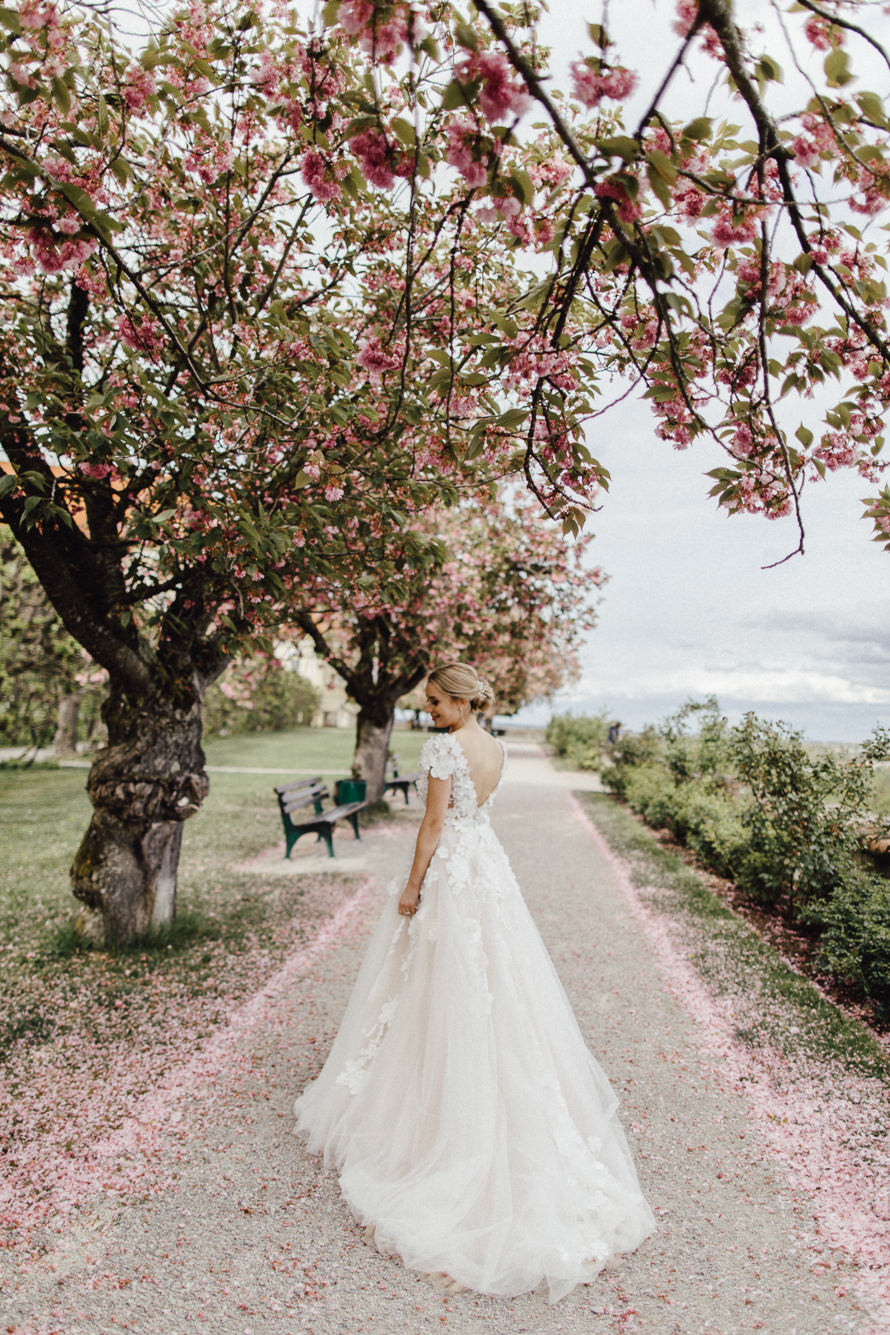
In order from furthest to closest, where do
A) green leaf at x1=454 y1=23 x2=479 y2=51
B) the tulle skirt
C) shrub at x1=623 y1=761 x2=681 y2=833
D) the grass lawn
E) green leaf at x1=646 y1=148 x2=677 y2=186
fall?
shrub at x1=623 y1=761 x2=681 y2=833, the grass lawn, the tulle skirt, green leaf at x1=646 y1=148 x2=677 y2=186, green leaf at x1=454 y1=23 x2=479 y2=51

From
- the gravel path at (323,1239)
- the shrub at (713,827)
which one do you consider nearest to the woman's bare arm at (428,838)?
the gravel path at (323,1239)

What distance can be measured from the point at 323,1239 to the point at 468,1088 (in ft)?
2.66

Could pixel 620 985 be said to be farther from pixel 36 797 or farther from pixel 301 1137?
pixel 36 797

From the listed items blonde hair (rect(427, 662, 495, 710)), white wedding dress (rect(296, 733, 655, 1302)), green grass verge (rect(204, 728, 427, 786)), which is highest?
blonde hair (rect(427, 662, 495, 710))

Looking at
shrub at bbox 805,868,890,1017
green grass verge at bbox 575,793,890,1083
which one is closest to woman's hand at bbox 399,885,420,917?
green grass verge at bbox 575,793,890,1083

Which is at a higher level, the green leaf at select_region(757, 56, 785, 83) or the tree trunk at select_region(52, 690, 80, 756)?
the green leaf at select_region(757, 56, 785, 83)

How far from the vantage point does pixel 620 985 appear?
6312 mm

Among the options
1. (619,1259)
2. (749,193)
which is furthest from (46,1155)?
(749,193)

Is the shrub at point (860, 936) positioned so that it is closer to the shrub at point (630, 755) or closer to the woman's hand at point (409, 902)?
the woman's hand at point (409, 902)

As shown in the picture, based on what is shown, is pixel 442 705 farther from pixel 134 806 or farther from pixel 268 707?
pixel 268 707

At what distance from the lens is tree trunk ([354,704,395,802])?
1430 cm

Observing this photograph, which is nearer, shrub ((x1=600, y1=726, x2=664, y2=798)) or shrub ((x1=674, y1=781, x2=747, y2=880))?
shrub ((x1=674, y1=781, x2=747, y2=880))

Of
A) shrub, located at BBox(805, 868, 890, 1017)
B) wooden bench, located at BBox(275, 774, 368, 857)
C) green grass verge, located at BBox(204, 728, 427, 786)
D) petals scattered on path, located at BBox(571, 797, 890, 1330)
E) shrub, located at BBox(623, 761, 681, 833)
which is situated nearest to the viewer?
petals scattered on path, located at BBox(571, 797, 890, 1330)

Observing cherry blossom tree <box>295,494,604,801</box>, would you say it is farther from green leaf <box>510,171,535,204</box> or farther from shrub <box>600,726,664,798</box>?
Result: green leaf <box>510,171,535,204</box>
